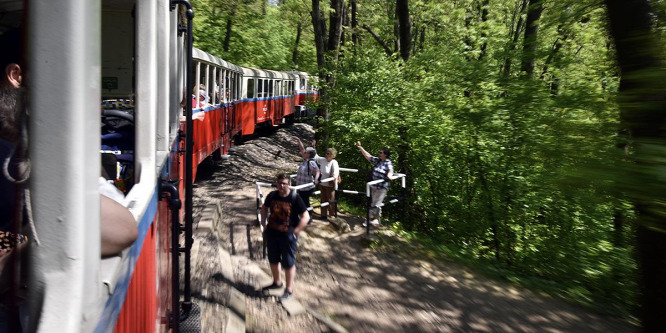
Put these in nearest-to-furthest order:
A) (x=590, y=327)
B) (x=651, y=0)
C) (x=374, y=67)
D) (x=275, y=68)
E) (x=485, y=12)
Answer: (x=651, y=0), (x=590, y=327), (x=374, y=67), (x=485, y=12), (x=275, y=68)

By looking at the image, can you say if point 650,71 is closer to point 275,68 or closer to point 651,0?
point 651,0

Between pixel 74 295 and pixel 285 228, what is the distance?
226 inches

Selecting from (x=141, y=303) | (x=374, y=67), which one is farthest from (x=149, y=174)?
(x=374, y=67)

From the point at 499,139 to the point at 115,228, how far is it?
29.5 feet

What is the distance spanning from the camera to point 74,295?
109cm

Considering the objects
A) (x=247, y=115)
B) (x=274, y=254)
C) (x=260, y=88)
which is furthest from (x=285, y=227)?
(x=260, y=88)

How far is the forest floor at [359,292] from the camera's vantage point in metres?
6.34

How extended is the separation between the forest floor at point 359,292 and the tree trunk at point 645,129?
3.28 meters

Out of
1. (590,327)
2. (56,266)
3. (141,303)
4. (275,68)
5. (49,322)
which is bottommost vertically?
(590,327)

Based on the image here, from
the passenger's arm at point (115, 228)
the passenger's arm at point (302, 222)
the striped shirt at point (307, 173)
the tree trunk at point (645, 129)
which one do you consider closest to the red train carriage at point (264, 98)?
the striped shirt at point (307, 173)

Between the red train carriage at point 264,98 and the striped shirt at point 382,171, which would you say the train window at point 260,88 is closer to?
the red train carriage at point 264,98

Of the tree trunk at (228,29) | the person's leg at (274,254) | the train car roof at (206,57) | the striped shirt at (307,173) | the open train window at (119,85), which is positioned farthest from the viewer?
the tree trunk at (228,29)

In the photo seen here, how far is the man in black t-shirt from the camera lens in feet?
22.3

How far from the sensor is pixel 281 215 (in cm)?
681
